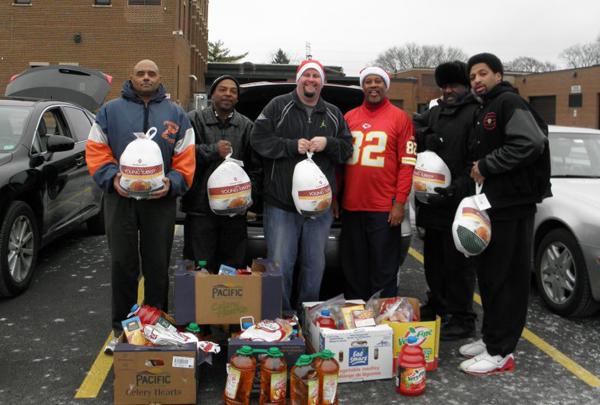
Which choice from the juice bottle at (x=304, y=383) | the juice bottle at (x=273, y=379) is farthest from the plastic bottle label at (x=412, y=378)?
the juice bottle at (x=273, y=379)

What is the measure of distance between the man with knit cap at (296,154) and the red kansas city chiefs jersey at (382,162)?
0.13m

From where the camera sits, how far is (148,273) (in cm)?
405

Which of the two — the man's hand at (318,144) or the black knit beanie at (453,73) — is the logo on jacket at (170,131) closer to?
the man's hand at (318,144)

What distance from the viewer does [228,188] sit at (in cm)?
394

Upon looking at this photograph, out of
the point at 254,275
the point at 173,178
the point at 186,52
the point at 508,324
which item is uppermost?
the point at 186,52

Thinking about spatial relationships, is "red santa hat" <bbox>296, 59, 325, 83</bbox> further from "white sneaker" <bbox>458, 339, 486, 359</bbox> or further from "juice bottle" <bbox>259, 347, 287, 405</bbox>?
"white sneaker" <bbox>458, 339, 486, 359</bbox>

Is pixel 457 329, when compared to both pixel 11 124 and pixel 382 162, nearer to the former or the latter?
pixel 382 162

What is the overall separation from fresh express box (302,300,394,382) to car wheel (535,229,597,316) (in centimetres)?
183

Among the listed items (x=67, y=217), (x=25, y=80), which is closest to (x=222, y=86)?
(x=67, y=217)

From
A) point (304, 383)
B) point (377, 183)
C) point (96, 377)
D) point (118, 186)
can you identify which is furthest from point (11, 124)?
point (304, 383)

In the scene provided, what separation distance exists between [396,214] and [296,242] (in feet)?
2.36

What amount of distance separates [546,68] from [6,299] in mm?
75731

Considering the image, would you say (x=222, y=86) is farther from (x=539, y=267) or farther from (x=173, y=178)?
(x=539, y=267)

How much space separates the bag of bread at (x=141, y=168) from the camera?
11.8ft
